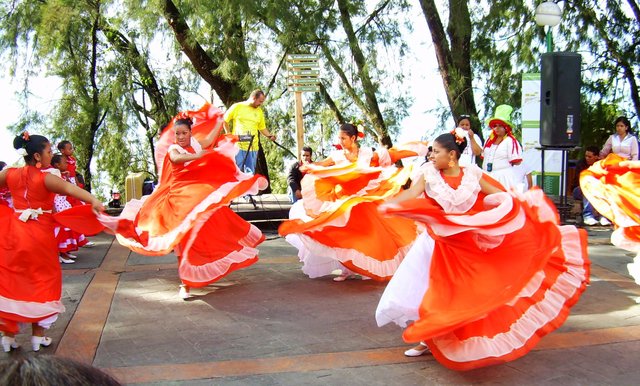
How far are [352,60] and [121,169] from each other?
7.60 meters

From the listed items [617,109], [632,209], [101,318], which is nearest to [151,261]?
[101,318]

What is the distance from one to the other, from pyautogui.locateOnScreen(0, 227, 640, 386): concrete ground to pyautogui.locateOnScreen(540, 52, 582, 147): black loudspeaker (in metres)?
3.56

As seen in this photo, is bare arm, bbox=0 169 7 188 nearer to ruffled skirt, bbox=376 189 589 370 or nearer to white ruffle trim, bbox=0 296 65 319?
white ruffle trim, bbox=0 296 65 319

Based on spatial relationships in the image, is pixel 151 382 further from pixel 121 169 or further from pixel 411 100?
pixel 121 169

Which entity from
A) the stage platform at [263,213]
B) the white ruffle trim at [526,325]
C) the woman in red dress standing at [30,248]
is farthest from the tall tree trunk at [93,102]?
the white ruffle trim at [526,325]

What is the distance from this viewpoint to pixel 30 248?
5.17m

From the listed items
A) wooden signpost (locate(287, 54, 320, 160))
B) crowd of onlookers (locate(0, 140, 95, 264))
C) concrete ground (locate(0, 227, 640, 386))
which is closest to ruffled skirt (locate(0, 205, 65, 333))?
concrete ground (locate(0, 227, 640, 386))

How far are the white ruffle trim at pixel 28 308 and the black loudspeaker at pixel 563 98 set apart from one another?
8.28 metres

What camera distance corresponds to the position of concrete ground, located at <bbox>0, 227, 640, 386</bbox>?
15.3 feet

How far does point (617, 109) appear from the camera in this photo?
15.5 metres

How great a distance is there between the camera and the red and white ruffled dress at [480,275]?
442cm

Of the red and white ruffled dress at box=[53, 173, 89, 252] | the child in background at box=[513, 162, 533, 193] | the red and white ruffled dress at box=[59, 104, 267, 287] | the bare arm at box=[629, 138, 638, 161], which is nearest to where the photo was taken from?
the red and white ruffled dress at box=[59, 104, 267, 287]

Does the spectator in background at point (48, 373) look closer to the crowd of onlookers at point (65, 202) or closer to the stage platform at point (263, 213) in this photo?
the crowd of onlookers at point (65, 202)

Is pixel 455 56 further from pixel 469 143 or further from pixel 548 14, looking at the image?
pixel 469 143
